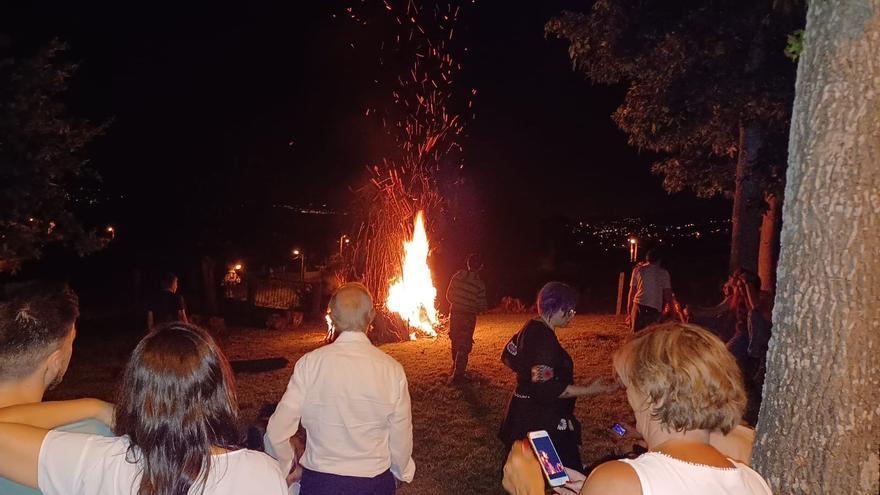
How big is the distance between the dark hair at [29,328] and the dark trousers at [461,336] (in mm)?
7009

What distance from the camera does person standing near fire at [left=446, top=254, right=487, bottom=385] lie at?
29.2 feet

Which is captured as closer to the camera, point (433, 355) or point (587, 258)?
point (433, 355)

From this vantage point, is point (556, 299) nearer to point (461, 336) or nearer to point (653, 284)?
point (461, 336)

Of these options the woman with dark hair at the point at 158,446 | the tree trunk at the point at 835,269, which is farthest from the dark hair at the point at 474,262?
the woman with dark hair at the point at 158,446

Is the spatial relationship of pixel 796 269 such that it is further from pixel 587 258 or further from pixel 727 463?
pixel 587 258

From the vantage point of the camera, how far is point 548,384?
4379 millimetres

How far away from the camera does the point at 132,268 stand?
19375mm

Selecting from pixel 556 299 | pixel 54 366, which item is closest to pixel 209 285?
pixel 556 299

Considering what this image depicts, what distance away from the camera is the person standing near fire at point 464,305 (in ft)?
29.2

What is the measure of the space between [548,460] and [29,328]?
187 cm

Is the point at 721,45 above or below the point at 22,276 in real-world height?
above

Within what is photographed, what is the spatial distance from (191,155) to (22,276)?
7071 millimetres

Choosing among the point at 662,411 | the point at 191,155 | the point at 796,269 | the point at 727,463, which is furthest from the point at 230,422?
the point at 191,155

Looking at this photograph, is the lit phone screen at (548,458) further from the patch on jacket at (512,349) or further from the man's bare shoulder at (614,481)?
the patch on jacket at (512,349)
